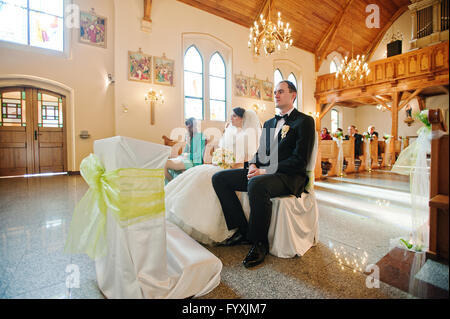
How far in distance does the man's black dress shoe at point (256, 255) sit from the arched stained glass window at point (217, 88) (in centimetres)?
786

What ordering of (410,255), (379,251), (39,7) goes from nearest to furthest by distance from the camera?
(410,255)
(379,251)
(39,7)

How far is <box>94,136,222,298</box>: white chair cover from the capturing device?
42.8 inches

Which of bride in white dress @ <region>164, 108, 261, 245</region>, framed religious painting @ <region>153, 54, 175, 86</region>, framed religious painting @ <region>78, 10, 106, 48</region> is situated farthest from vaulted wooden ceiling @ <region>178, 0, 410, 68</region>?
bride in white dress @ <region>164, 108, 261, 245</region>

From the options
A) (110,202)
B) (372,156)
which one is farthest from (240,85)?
(110,202)

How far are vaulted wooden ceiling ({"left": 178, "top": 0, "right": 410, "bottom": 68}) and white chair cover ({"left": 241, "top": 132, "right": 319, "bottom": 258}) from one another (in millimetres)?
8352

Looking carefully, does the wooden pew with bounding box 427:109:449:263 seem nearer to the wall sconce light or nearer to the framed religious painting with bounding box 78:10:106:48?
the wall sconce light

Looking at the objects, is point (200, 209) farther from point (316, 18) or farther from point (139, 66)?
point (316, 18)

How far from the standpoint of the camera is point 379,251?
1.79 m

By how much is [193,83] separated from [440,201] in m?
8.77

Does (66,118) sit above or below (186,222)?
above

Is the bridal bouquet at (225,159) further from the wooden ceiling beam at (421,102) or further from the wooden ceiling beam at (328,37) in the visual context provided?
the wooden ceiling beam at (328,37)

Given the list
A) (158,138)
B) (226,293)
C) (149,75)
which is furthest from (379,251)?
(149,75)

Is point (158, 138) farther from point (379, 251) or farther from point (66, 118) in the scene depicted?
point (379, 251)
